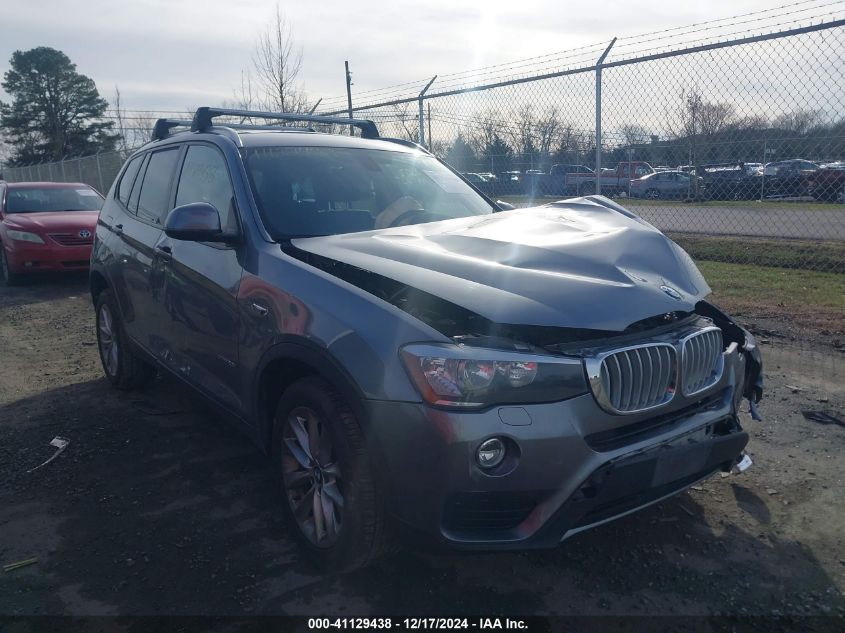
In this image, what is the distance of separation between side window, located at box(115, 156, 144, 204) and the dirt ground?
1745 mm

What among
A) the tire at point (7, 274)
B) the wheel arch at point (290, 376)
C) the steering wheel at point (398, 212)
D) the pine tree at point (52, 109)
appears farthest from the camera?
the pine tree at point (52, 109)

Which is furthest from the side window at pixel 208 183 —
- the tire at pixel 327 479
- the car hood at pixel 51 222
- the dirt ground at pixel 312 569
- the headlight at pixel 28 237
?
the headlight at pixel 28 237

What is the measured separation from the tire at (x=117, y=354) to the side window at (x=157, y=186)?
0.83 m

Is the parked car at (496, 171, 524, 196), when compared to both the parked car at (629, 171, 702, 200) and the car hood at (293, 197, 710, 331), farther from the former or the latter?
the car hood at (293, 197, 710, 331)

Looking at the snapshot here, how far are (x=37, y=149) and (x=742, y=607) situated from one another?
2181 inches

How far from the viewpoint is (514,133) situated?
8992mm

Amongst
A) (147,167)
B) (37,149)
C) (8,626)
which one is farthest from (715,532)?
(37,149)

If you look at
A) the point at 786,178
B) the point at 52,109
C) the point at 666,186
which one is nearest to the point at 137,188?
the point at 666,186

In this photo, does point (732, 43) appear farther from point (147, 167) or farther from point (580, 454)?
point (580, 454)

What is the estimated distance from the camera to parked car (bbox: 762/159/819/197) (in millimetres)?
7734

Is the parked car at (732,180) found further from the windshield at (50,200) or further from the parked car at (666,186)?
the windshield at (50,200)

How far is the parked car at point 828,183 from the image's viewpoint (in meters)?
7.47

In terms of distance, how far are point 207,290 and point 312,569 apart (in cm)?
150

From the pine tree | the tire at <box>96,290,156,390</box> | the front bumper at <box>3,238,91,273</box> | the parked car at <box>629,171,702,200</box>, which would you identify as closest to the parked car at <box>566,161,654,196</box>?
the parked car at <box>629,171,702,200</box>
